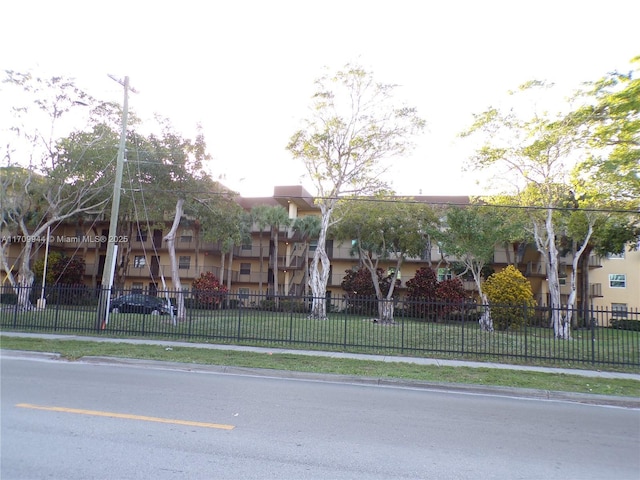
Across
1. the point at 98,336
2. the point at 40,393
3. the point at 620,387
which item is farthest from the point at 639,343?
the point at 98,336

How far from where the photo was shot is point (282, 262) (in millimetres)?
41312

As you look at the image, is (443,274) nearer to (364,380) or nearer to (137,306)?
(137,306)

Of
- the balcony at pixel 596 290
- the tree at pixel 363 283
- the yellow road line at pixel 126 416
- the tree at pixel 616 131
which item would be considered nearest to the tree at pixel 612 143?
the tree at pixel 616 131

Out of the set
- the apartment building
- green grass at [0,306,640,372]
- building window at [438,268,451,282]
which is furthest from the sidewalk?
building window at [438,268,451,282]

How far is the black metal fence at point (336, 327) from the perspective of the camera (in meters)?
13.5

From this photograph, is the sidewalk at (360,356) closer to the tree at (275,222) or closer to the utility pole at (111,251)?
the utility pole at (111,251)

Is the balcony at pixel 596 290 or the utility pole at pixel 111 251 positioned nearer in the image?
the utility pole at pixel 111 251

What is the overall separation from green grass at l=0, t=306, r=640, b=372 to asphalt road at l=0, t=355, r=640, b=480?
468cm

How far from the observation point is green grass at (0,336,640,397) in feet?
32.3

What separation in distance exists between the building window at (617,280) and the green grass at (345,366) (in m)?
34.7

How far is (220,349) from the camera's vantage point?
1327 cm

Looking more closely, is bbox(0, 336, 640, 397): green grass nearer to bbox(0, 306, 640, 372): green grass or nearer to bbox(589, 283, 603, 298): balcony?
bbox(0, 306, 640, 372): green grass

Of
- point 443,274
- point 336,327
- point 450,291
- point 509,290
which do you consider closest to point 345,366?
point 336,327

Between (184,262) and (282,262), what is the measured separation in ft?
29.5
